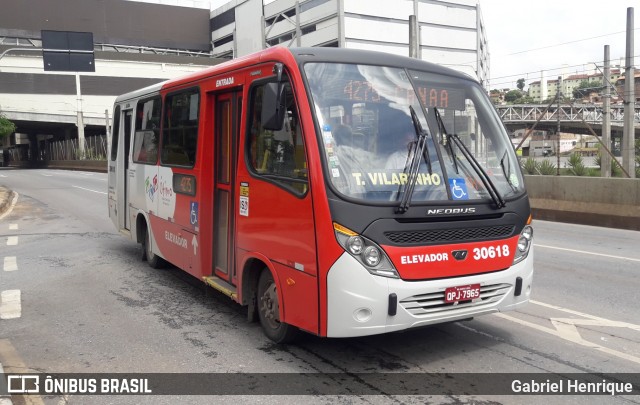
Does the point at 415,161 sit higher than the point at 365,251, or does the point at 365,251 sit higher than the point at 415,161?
the point at 415,161

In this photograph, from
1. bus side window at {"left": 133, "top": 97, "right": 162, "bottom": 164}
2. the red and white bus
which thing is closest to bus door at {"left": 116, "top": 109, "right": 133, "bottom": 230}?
bus side window at {"left": 133, "top": 97, "right": 162, "bottom": 164}

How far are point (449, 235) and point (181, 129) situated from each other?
13.2 ft

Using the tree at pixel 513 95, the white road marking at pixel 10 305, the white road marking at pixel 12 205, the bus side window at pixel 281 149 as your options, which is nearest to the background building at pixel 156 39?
the tree at pixel 513 95

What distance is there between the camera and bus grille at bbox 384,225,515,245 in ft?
15.3

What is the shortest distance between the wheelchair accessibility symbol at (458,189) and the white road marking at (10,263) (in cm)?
734

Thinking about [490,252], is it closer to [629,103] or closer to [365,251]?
[365,251]

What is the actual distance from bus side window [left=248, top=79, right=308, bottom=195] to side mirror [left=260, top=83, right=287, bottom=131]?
Answer: 0.10 meters

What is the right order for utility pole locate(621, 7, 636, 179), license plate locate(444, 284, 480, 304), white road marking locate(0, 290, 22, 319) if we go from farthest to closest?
1. utility pole locate(621, 7, 636, 179)
2. white road marking locate(0, 290, 22, 319)
3. license plate locate(444, 284, 480, 304)

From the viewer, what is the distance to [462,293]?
4.84m

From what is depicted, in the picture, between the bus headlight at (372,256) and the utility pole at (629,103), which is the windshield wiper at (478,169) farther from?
the utility pole at (629,103)

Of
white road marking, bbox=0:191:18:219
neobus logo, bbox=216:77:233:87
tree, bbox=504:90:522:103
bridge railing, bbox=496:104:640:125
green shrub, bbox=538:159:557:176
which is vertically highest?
tree, bbox=504:90:522:103

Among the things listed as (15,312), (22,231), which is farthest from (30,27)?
(15,312)

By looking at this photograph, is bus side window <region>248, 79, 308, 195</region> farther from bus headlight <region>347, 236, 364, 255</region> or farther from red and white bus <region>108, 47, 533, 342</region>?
bus headlight <region>347, 236, 364, 255</region>

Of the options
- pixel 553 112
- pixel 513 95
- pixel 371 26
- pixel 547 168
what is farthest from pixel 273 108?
pixel 513 95
